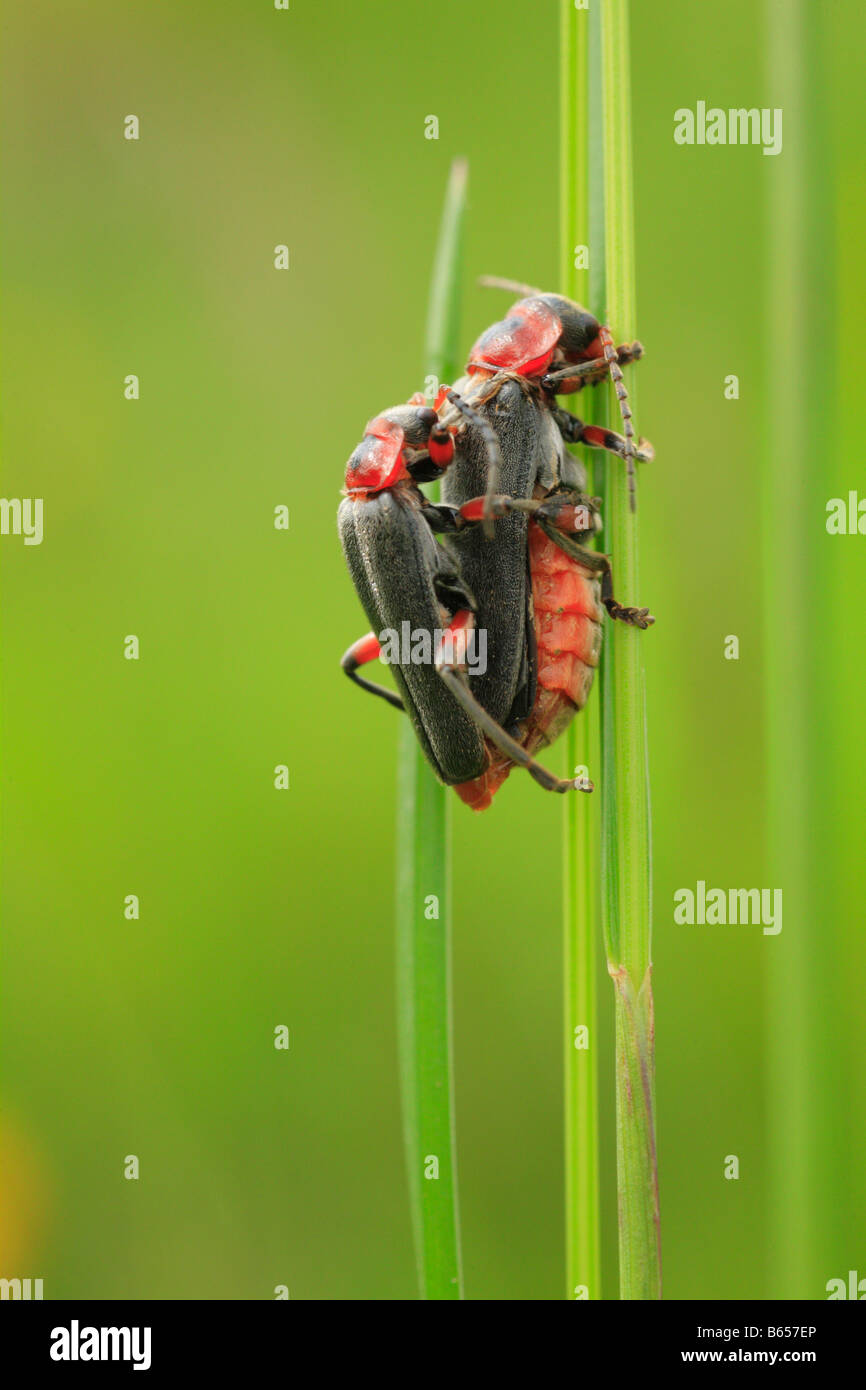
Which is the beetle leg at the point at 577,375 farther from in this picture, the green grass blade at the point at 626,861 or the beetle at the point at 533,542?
the green grass blade at the point at 626,861

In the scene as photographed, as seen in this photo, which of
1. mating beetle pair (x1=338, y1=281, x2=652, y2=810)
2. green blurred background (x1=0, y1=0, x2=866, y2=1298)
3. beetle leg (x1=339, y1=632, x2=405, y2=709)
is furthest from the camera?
green blurred background (x1=0, y1=0, x2=866, y2=1298)

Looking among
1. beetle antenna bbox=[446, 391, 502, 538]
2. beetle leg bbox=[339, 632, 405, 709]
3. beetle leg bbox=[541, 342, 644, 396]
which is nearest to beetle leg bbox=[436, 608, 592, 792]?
beetle antenna bbox=[446, 391, 502, 538]

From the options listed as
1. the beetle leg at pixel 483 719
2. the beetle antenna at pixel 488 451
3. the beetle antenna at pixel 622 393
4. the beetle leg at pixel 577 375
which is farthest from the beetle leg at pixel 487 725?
the beetle leg at pixel 577 375

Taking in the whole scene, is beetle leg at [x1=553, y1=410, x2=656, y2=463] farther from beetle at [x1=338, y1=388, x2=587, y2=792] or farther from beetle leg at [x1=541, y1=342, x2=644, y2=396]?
beetle at [x1=338, y1=388, x2=587, y2=792]

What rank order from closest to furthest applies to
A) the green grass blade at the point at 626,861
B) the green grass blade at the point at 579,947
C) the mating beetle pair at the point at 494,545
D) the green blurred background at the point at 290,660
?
the green grass blade at the point at 626,861
the green grass blade at the point at 579,947
the mating beetle pair at the point at 494,545
the green blurred background at the point at 290,660

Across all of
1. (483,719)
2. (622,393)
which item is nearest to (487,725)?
(483,719)

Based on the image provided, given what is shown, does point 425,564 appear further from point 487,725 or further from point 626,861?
point 626,861

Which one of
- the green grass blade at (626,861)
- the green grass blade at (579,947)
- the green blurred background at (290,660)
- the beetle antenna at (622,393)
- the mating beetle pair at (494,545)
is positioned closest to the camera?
the green grass blade at (626,861)
